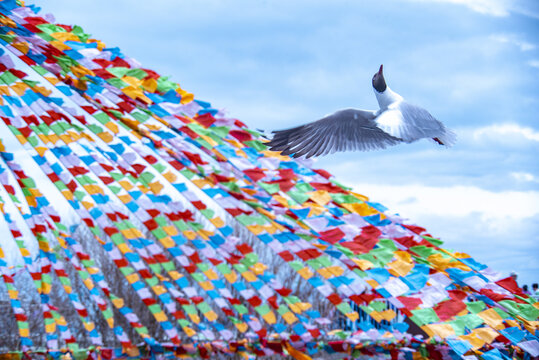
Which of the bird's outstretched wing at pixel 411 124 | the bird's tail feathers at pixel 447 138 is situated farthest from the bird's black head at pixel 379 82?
the bird's tail feathers at pixel 447 138

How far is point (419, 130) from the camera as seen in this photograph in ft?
7.60

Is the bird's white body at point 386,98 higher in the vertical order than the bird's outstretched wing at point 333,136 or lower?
higher

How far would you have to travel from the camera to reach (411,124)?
2305mm

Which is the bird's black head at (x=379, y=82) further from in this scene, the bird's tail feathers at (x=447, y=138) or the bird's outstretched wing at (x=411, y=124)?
the bird's tail feathers at (x=447, y=138)

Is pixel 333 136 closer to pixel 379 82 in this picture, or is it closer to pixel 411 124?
pixel 379 82

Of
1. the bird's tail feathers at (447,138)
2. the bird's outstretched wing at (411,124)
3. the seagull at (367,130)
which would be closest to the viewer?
the bird's outstretched wing at (411,124)

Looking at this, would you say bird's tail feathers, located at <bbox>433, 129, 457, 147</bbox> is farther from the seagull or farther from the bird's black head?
the bird's black head

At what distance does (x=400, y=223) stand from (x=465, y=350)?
Answer: 0.70 m

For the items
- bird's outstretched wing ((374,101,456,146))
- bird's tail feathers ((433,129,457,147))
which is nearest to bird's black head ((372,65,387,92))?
bird's outstretched wing ((374,101,456,146))

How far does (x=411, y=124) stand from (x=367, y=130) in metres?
0.68

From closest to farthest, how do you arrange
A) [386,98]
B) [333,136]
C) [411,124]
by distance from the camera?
1. [411,124]
2. [386,98]
3. [333,136]

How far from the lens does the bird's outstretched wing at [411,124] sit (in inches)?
85.5

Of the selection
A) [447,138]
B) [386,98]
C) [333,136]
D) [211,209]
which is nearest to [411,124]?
[386,98]

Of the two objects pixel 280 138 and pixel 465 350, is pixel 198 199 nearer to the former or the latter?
pixel 280 138
